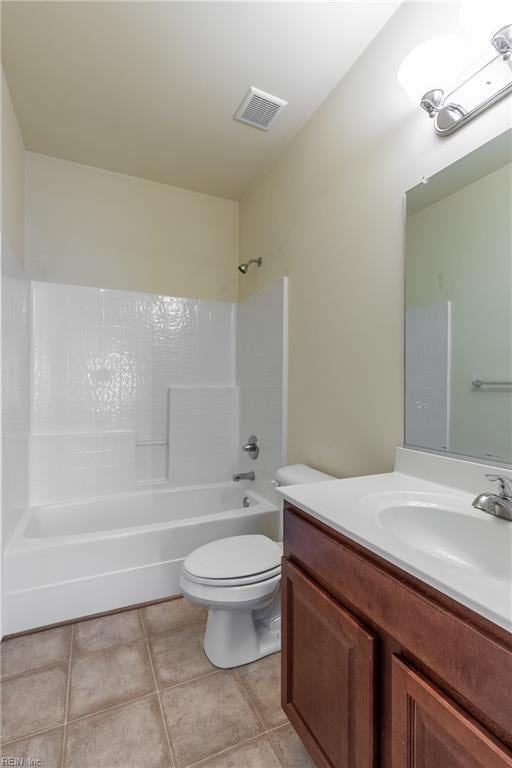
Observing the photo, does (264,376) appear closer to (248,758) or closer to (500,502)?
(500,502)

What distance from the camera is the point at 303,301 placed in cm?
200

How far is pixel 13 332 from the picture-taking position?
73.2 inches

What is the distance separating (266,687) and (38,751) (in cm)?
78

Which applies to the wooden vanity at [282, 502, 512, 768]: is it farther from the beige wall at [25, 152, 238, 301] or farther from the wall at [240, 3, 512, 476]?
the beige wall at [25, 152, 238, 301]


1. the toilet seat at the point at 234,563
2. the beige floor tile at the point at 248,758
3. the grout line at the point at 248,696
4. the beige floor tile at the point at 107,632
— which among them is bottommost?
the beige floor tile at the point at 107,632

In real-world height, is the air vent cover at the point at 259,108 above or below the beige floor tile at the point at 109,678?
above

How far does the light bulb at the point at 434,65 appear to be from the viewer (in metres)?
1.09

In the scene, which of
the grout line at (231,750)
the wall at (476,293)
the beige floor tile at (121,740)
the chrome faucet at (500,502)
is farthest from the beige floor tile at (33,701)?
the wall at (476,293)

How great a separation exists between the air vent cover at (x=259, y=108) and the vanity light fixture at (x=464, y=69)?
82 centimetres

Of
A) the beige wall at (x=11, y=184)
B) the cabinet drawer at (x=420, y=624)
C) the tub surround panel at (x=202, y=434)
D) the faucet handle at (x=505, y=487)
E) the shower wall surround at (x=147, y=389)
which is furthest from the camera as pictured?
the tub surround panel at (x=202, y=434)

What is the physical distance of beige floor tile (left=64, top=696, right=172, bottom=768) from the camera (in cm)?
110

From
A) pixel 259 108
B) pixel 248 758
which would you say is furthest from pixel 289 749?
pixel 259 108

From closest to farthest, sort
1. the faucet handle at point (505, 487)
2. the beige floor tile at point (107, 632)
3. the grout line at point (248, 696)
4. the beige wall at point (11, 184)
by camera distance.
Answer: the faucet handle at point (505, 487) < the grout line at point (248, 696) < the beige floor tile at point (107, 632) < the beige wall at point (11, 184)

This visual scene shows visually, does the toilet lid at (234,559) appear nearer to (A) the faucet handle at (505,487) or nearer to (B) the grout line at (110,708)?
(B) the grout line at (110,708)
